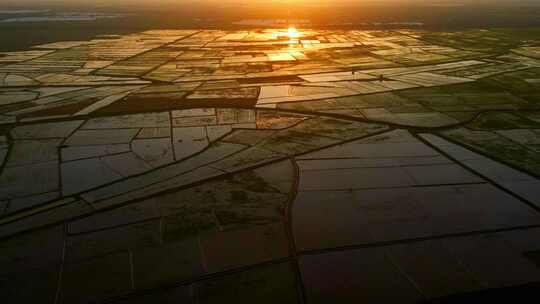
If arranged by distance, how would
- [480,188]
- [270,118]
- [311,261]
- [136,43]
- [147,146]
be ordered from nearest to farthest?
[311,261] < [480,188] < [147,146] < [270,118] < [136,43]

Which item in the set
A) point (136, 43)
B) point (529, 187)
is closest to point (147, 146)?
point (529, 187)

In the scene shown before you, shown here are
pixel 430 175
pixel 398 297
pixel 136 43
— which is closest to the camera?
pixel 398 297

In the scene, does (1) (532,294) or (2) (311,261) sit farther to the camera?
(2) (311,261)

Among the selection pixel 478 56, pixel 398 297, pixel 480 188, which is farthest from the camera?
pixel 478 56

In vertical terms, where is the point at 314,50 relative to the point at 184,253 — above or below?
above

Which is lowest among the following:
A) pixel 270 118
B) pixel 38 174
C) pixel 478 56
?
pixel 38 174

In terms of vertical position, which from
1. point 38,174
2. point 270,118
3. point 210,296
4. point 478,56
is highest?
point 478,56

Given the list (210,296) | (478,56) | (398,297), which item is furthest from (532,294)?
(478,56)

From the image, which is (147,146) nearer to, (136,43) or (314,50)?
(314,50)

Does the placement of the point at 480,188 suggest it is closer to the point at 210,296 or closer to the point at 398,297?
the point at 398,297
